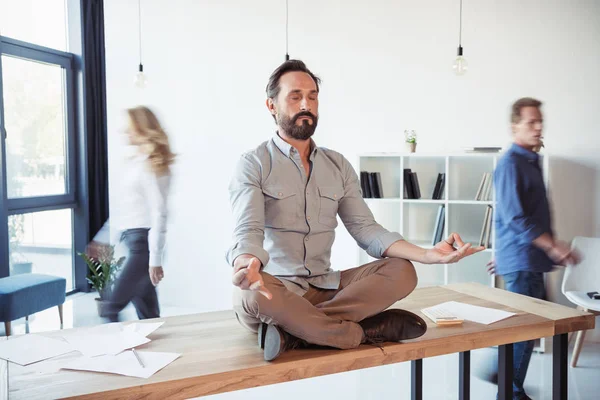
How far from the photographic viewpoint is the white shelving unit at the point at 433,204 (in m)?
4.42

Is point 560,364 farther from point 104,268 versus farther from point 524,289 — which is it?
point 104,268

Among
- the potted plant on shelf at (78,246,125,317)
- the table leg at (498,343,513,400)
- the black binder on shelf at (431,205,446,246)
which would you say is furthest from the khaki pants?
the potted plant on shelf at (78,246,125,317)

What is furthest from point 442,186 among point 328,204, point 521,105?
point 328,204

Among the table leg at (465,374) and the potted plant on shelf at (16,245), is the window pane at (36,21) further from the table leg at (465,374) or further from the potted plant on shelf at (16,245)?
the table leg at (465,374)

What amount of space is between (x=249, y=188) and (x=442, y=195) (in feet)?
8.87

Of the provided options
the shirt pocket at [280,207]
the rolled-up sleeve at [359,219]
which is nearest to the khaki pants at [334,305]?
the rolled-up sleeve at [359,219]

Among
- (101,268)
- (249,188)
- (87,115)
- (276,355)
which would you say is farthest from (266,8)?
(276,355)

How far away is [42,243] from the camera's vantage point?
5.60 metres

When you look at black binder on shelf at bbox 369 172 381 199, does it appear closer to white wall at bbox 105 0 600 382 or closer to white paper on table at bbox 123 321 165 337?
white wall at bbox 105 0 600 382

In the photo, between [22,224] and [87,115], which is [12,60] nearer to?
[87,115]

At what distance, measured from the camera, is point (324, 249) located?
6.97 feet

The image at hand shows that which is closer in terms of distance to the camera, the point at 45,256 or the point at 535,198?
the point at 535,198

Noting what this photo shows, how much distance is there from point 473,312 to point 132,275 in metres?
1.83

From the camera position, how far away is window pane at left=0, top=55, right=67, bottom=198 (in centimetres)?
516
